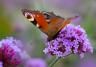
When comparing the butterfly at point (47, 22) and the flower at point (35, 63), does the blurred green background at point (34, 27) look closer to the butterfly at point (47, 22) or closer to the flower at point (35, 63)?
the flower at point (35, 63)

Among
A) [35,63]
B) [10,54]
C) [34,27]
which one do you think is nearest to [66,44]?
[10,54]

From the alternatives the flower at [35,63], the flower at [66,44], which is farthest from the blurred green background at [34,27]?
the flower at [66,44]

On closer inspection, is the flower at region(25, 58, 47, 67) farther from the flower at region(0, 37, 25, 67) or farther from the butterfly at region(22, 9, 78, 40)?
the butterfly at region(22, 9, 78, 40)

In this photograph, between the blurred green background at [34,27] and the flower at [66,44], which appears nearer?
the flower at [66,44]

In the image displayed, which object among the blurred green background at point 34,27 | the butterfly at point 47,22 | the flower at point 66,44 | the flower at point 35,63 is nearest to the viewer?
the butterfly at point 47,22

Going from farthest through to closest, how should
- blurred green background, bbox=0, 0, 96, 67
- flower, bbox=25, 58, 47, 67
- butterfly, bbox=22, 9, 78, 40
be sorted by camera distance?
blurred green background, bbox=0, 0, 96, 67 → flower, bbox=25, 58, 47, 67 → butterfly, bbox=22, 9, 78, 40

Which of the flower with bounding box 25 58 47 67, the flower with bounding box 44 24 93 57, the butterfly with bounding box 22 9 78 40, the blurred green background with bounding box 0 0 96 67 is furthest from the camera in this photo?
the blurred green background with bounding box 0 0 96 67

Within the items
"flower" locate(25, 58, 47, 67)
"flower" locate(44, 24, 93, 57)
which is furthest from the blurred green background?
"flower" locate(44, 24, 93, 57)
